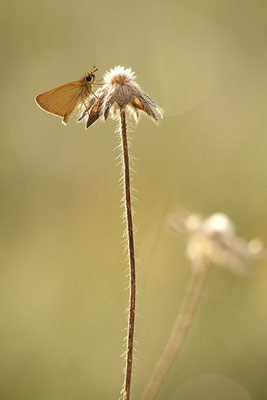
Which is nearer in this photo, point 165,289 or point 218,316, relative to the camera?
point 218,316

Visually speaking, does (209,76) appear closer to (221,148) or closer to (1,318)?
(221,148)

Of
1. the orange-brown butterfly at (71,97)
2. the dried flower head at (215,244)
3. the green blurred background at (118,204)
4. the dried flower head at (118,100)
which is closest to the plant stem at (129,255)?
the dried flower head at (118,100)

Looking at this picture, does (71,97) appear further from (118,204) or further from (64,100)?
(118,204)

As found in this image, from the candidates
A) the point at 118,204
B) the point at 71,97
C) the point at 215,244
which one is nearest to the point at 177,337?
the point at 215,244

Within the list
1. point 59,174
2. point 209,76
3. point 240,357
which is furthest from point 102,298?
point 209,76

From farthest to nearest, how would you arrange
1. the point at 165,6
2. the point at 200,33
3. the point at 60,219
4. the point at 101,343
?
the point at 165,6 < the point at 200,33 < the point at 60,219 < the point at 101,343

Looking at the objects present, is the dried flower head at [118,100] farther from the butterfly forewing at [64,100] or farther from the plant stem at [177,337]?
the plant stem at [177,337]
